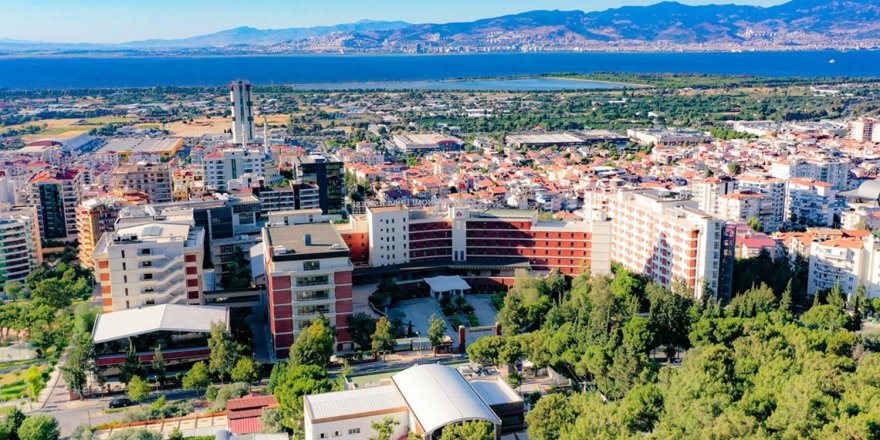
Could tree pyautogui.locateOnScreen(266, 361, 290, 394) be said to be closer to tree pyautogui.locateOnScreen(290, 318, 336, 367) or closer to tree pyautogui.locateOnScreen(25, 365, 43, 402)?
tree pyautogui.locateOnScreen(290, 318, 336, 367)

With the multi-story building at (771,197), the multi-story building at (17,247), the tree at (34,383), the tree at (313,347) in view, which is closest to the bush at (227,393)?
the tree at (313,347)

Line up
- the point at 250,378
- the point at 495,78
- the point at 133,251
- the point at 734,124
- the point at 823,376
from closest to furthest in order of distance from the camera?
the point at 823,376 < the point at 250,378 < the point at 133,251 < the point at 734,124 < the point at 495,78

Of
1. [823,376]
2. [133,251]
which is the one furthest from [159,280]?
[823,376]

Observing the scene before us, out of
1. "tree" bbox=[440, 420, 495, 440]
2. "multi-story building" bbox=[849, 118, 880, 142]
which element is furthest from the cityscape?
"multi-story building" bbox=[849, 118, 880, 142]

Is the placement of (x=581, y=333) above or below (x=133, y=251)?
below

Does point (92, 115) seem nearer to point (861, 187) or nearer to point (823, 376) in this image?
point (861, 187)
